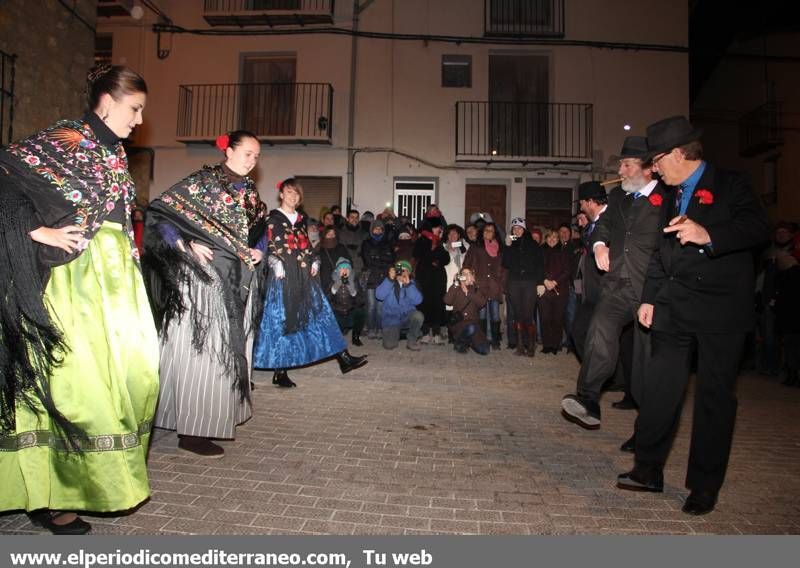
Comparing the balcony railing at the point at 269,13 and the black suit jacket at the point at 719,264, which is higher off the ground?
the balcony railing at the point at 269,13

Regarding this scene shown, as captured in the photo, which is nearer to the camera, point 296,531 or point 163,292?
point 296,531

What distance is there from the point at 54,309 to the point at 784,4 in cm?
1857

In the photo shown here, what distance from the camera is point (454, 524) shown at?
8.48 feet

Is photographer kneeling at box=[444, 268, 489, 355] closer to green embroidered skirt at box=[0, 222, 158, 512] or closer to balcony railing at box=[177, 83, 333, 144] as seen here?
green embroidered skirt at box=[0, 222, 158, 512]

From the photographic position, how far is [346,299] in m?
8.77

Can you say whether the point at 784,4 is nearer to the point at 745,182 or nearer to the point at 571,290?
the point at 571,290

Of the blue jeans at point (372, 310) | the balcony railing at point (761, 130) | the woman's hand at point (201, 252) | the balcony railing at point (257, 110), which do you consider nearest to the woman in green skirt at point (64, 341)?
the woman's hand at point (201, 252)

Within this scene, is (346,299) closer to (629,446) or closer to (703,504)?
(629,446)

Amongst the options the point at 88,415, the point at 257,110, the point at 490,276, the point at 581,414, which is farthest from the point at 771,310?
the point at 257,110

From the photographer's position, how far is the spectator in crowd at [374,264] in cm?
965

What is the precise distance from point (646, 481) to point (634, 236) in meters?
1.78

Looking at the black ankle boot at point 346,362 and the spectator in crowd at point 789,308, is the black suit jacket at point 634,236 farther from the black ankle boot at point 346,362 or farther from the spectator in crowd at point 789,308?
the spectator in crowd at point 789,308

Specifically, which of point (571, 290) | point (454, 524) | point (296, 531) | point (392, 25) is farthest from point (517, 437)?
point (392, 25)

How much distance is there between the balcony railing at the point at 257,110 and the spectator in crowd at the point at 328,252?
572cm
